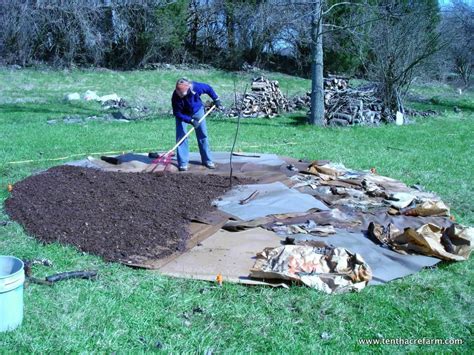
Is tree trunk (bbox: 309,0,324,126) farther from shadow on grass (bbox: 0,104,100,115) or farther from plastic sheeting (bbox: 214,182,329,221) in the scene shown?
plastic sheeting (bbox: 214,182,329,221)

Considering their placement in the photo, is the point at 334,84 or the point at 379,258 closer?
the point at 379,258

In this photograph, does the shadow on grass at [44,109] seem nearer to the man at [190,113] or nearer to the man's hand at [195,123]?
the man at [190,113]

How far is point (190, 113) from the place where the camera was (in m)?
7.85

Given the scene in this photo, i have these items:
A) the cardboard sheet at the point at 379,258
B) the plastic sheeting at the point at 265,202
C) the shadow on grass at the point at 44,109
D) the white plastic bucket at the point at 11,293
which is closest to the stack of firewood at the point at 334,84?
the shadow on grass at the point at 44,109

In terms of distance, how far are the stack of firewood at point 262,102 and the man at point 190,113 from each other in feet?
23.9

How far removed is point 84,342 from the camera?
10.6ft

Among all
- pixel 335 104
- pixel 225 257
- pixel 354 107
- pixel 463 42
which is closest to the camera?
pixel 225 257

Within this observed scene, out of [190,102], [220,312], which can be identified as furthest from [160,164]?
[220,312]

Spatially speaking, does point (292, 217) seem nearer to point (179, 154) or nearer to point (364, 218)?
point (364, 218)

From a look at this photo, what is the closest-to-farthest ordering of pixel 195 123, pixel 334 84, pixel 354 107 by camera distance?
pixel 195 123 → pixel 354 107 → pixel 334 84

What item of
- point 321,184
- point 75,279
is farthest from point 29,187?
point 321,184

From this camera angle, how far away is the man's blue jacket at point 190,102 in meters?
7.73

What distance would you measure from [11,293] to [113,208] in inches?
96.5

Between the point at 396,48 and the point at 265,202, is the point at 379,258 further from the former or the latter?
the point at 396,48
